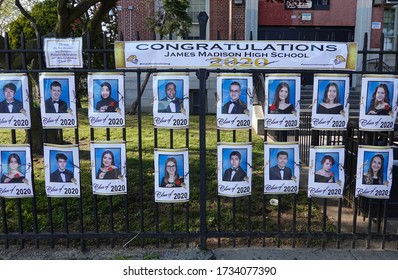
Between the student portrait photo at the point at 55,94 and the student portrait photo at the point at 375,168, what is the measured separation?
10.9 feet

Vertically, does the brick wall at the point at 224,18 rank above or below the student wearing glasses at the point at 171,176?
above

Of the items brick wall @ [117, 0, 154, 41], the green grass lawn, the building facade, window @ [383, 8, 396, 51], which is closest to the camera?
the green grass lawn

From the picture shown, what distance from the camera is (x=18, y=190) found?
383 cm

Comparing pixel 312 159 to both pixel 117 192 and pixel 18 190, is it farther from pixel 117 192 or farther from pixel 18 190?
→ pixel 18 190

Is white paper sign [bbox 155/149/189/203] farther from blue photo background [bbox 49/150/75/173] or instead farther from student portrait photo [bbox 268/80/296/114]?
student portrait photo [bbox 268/80/296/114]

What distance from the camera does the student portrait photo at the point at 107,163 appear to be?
12.4 ft

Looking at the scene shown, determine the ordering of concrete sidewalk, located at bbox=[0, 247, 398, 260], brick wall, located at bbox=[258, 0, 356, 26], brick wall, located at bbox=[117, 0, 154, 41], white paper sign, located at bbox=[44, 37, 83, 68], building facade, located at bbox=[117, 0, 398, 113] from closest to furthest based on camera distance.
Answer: white paper sign, located at bbox=[44, 37, 83, 68]
concrete sidewalk, located at bbox=[0, 247, 398, 260]
brick wall, located at bbox=[117, 0, 154, 41]
building facade, located at bbox=[117, 0, 398, 113]
brick wall, located at bbox=[258, 0, 356, 26]

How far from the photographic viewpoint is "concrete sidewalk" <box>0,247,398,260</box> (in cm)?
373

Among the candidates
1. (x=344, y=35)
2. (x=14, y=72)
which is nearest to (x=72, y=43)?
(x=14, y=72)

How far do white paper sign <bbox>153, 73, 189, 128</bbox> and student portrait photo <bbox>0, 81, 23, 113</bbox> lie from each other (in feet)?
4.74

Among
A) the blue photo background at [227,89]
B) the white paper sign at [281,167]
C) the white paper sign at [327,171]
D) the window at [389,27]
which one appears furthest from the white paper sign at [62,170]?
the window at [389,27]

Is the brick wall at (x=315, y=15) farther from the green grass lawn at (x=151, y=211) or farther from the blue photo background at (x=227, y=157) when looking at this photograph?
the blue photo background at (x=227, y=157)

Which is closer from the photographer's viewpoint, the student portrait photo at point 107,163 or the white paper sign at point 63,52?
the white paper sign at point 63,52

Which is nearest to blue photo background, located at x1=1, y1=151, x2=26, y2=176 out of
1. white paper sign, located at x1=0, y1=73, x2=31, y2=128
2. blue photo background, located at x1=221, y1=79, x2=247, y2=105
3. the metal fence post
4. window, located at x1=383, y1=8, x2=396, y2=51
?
white paper sign, located at x1=0, y1=73, x2=31, y2=128
